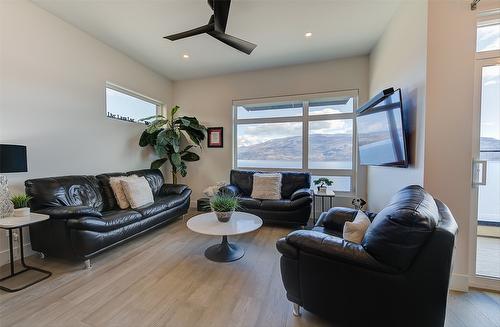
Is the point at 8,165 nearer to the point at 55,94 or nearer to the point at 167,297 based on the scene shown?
the point at 55,94

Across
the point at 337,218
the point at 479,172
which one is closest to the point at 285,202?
the point at 337,218

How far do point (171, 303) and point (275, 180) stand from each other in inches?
105

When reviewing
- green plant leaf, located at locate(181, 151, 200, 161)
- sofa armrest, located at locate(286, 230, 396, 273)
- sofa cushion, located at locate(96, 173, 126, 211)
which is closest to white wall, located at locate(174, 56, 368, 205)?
green plant leaf, located at locate(181, 151, 200, 161)

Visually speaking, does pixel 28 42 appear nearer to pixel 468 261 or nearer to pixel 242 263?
pixel 242 263

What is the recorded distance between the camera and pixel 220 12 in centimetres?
219

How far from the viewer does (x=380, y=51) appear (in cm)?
328

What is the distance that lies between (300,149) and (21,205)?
4.24 m

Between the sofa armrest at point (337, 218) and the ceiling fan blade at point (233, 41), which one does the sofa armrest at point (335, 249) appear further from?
the ceiling fan blade at point (233, 41)

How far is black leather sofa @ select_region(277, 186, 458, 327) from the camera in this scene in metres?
1.15

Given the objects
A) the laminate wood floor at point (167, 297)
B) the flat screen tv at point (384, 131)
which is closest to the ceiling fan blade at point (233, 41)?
the flat screen tv at point (384, 131)

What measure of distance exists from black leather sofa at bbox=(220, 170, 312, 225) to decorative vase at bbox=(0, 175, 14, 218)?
2619 millimetres

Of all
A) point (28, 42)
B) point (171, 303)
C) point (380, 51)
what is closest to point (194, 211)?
point (171, 303)

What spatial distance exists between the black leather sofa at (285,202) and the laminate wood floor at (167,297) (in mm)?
962

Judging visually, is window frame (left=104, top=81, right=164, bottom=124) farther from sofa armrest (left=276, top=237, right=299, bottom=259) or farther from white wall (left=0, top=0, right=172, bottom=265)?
sofa armrest (left=276, top=237, right=299, bottom=259)
